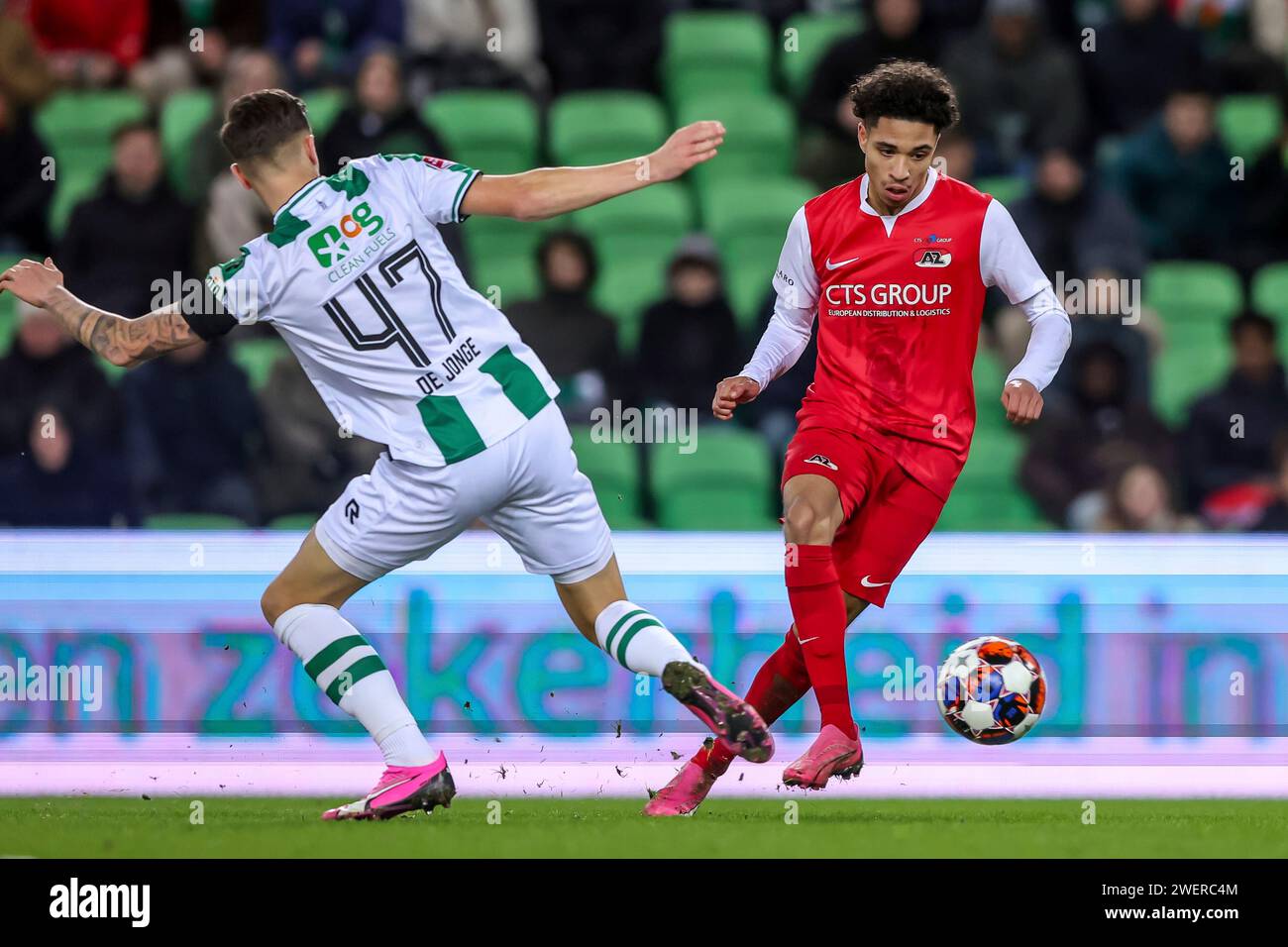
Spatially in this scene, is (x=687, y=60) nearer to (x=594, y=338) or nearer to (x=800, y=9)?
(x=800, y=9)

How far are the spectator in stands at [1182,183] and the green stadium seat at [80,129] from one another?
475 cm

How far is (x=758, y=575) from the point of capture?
6047 mm

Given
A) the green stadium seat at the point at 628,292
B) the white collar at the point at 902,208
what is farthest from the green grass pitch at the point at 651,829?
the green stadium seat at the point at 628,292

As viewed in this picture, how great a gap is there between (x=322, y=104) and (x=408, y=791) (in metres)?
5.11

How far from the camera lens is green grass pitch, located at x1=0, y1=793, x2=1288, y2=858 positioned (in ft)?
13.7

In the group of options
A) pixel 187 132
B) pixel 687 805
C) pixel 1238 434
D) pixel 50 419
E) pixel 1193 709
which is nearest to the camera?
pixel 687 805

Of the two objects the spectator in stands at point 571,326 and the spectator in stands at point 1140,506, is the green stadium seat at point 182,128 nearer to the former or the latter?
the spectator in stands at point 571,326

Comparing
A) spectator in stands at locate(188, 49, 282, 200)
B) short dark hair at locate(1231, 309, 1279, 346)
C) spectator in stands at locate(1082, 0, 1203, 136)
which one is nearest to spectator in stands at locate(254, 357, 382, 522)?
spectator in stands at locate(188, 49, 282, 200)

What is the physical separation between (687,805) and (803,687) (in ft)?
1.57

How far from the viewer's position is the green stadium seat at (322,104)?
8633mm

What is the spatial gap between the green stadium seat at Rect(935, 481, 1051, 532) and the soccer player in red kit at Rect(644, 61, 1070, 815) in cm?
255

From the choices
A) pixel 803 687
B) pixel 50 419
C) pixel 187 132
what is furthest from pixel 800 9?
pixel 803 687

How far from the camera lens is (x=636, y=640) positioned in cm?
455

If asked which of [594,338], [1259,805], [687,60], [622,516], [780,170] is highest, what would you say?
[687,60]
